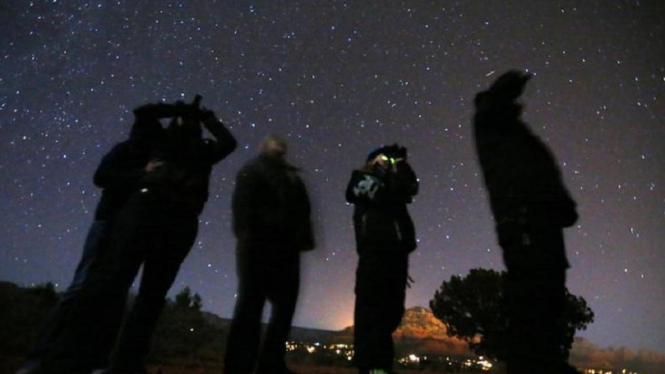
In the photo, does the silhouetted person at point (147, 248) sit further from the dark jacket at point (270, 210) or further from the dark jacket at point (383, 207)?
the dark jacket at point (383, 207)

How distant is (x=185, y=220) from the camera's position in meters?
2.82

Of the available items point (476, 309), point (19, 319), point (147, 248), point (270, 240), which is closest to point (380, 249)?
point (270, 240)

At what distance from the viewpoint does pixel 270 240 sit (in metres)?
3.06

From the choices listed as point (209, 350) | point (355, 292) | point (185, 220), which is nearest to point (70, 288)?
point (185, 220)

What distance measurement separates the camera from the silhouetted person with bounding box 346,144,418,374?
10.4ft

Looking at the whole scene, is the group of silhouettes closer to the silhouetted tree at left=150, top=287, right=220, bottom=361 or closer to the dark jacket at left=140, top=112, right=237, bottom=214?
the dark jacket at left=140, top=112, right=237, bottom=214

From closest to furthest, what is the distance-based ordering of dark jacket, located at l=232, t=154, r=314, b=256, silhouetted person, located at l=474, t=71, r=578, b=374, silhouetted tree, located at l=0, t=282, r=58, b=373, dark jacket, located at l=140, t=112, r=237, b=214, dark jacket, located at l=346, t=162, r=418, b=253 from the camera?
silhouetted person, located at l=474, t=71, r=578, b=374, dark jacket, located at l=140, t=112, r=237, b=214, dark jacket, located at l=232, t=154, r=314, b=256, dark jacket, located at l=346, t=162, r=418, b=253, silhouetted tree, located at l=0, t=282, r=58, b=373

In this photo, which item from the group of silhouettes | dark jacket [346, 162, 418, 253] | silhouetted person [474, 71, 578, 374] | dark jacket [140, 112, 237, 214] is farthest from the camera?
dark jacket [346, 162, 418, 253]

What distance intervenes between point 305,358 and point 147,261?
8457 mm

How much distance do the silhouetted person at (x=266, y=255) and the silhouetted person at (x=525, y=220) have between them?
4.23 ft

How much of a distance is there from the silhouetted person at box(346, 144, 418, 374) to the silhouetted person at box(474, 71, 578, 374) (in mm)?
1161

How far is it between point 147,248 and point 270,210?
31.8 inches

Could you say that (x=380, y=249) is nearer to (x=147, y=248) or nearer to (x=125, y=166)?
(x=147, y=248)

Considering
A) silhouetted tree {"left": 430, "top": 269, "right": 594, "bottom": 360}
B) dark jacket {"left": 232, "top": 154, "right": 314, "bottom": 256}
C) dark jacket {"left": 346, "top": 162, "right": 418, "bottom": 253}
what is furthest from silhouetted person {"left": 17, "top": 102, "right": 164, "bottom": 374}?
silhouetted tree {"left": 430, "top": 269, "right": 594, "bottom": 360}
